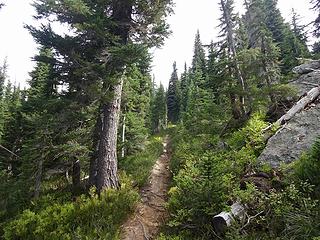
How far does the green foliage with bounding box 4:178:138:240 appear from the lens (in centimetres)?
860

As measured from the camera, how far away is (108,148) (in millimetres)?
11094

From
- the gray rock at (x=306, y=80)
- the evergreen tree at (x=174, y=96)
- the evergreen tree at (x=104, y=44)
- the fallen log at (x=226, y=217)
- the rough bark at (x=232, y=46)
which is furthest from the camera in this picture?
the evergreen tree at (x=174, y=96)

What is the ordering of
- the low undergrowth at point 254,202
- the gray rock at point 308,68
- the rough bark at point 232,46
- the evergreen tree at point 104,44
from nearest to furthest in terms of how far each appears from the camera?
the low undergrowth at point 254,202
the evergreen tree at point 104,44
the rough bark at point 232,46
the gray rock at point 308,68

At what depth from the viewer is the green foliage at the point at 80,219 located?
8.60 meters

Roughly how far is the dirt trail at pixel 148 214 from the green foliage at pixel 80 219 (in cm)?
33

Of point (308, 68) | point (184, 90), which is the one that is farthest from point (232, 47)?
point (184, 90)

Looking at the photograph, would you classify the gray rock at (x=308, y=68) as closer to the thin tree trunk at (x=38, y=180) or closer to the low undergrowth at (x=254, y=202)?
the low undergrowth at (x=254, y=202)

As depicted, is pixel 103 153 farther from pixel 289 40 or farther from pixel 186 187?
pixel 289 40

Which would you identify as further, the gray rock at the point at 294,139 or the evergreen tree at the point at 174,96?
the evergreen tree at the point at 174,96

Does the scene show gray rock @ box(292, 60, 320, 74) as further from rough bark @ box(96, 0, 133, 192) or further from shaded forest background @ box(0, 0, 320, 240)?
rough bark @ box(96, 0, 133, 192)

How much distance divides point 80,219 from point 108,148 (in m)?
2.77

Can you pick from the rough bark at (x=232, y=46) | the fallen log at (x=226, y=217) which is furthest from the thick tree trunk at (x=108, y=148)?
the rough bark at (x=232, y=46)

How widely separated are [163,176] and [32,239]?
775 centimetres

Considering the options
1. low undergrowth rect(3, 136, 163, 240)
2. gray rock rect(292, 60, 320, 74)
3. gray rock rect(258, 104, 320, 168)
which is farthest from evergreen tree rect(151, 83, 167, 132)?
low undergrowth rect(3, 136, 163, 240)
